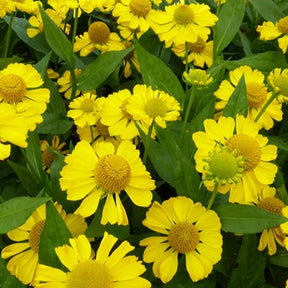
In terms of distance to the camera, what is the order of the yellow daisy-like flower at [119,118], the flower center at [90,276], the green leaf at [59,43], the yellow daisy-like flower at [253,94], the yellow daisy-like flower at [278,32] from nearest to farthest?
the flower center at [90,276] < the yellow daisy-like flower at [119,118] < the yellow daisy-like flower at [253,94] < the green leaf at [59,43] < the yellow daisy-like flower at [278,32]

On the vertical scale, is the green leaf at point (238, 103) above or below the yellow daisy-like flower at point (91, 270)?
above

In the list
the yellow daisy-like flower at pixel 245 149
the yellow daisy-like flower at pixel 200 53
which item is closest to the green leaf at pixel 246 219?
the yellow daisy-like flower at pixel 245 149

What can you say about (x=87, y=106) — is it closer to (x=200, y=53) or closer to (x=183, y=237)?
(x=183, y=237)

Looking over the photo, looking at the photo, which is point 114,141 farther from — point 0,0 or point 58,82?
point 0,0

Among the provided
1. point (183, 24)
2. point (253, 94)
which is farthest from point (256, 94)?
point (183, 24)

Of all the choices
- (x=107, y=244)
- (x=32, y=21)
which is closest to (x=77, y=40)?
(x=32, y=21)

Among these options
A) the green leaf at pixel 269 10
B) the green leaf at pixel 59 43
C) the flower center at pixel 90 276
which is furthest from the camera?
the green leaf at pixel 269 10

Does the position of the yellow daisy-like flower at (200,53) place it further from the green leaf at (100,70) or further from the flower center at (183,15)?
the green leaf at (100,70)
